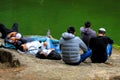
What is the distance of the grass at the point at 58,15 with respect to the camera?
703 inches

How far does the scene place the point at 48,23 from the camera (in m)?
19.2

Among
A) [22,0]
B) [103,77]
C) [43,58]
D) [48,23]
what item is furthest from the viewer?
[22,0]

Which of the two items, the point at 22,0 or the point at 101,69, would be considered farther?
the point at 22,0

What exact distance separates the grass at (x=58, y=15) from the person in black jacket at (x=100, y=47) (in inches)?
230

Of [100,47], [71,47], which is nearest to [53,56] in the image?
[71,47]

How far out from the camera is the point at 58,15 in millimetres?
22094

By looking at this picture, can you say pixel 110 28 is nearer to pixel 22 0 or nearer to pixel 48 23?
pixel 48 23

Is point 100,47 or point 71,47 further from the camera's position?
point 100,47

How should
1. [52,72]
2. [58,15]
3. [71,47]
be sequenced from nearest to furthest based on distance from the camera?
[52,72] → [71,47] → [58,15]

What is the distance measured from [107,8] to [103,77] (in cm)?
1796

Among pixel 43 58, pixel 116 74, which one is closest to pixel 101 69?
pixel 116 74

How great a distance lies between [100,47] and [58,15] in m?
A: 13.1

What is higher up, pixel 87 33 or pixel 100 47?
pixel 87 33

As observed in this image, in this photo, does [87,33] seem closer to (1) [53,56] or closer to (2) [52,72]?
(1) [53,56]
